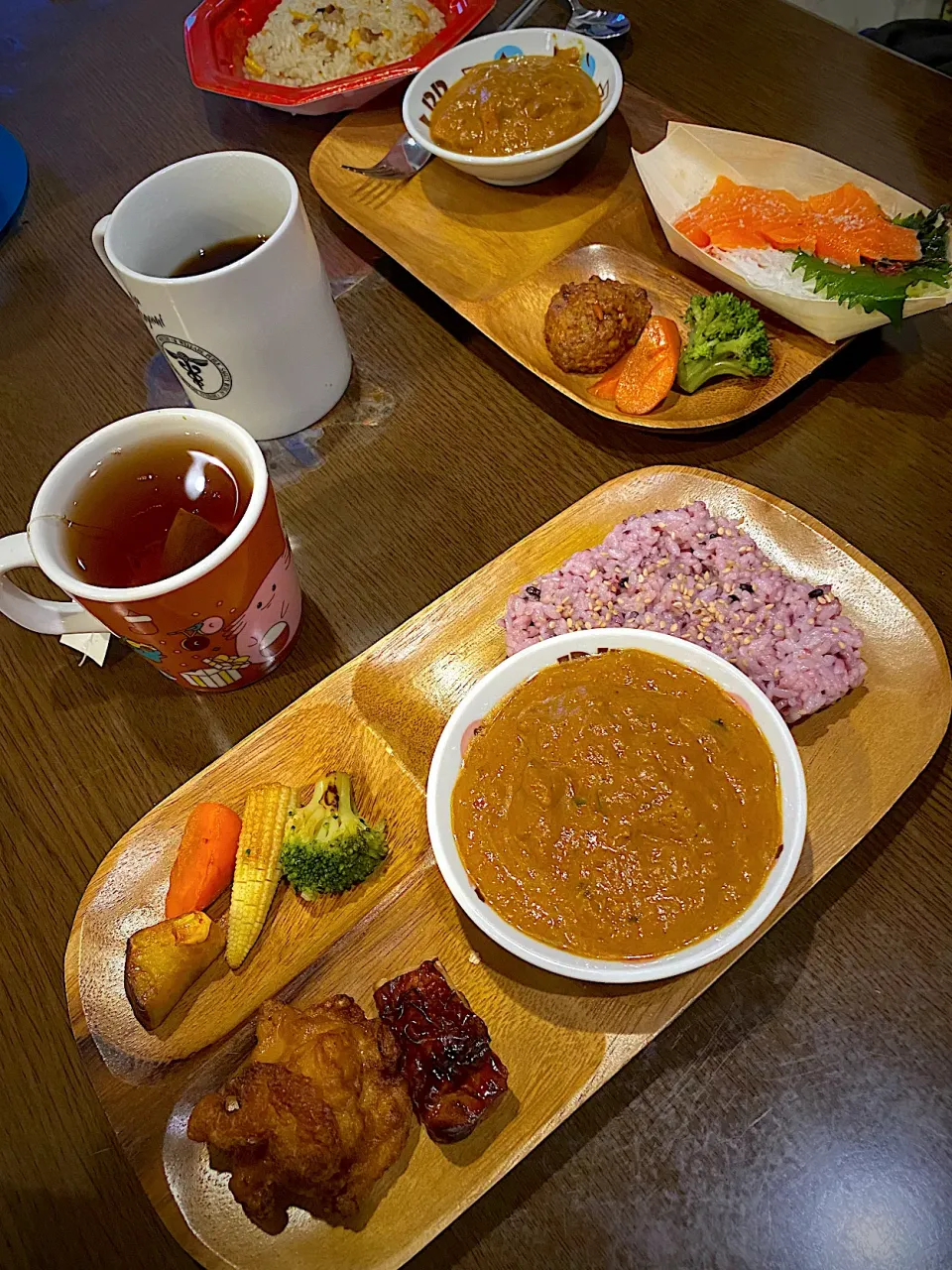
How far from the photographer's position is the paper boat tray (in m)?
2.09

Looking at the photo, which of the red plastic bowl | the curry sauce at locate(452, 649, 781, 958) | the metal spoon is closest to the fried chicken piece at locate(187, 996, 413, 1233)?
the curry sauce at locate(452, 649, 781, 958)

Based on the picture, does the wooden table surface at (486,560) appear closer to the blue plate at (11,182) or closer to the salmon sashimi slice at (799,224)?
the blue plate at (11,182)

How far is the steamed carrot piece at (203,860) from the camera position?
1.49m

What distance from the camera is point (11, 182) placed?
2797 mm

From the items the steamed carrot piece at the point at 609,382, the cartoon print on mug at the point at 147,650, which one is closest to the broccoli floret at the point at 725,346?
the steamed carrot piece at the point at 609,382

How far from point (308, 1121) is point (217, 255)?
1.68 m

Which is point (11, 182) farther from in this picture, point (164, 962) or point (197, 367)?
point (164, 962)

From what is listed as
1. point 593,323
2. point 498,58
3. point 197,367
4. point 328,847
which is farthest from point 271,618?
point 498,58

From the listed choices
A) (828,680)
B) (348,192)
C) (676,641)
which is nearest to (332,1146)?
(676,641)

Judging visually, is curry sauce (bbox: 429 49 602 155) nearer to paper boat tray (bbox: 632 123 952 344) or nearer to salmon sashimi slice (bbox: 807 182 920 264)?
paper boat tray (bbox: 632 123 952 344)

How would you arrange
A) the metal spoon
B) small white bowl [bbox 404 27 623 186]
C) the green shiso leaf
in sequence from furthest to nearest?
the metal spoon → small white bowl [bbox 404 27 623 186] → the green shiso leaf

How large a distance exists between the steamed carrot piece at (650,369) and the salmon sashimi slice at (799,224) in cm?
32

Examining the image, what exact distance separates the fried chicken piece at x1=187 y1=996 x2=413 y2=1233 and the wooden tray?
136 centimetres

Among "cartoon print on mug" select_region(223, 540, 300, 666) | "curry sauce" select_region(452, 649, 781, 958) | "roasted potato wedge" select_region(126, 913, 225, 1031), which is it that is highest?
"cartoon print on mug" select_region(223, 540, 300, 666)
